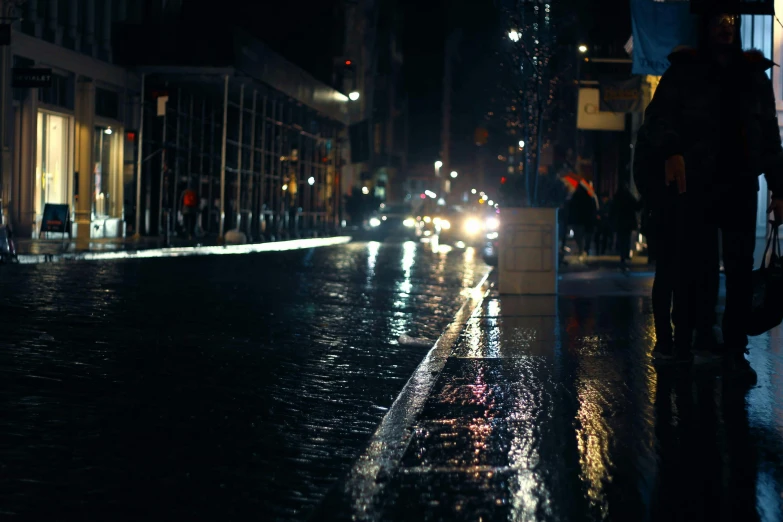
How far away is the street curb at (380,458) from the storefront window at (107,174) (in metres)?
29.8

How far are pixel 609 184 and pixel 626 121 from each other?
654 inches

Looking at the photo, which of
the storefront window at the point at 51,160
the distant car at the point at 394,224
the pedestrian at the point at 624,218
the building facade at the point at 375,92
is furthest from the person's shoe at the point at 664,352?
the building facade at the point at 375,92

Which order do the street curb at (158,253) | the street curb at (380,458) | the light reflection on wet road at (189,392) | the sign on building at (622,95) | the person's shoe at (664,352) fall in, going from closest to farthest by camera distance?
1. the street curb at (380,458)
2. the light reflection on wet road at (189,392)
3. the person's shoe at (664,352)
4. the street curb at (158,253)
5. the sign on building at (622,95)

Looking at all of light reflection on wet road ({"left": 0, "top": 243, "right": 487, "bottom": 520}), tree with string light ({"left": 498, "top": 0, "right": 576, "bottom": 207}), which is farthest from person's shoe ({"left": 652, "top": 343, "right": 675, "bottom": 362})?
tree with string light ({"left": 498, "top": 0, "right": 576, "bottom": 207})

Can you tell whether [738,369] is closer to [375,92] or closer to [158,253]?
[158,253]

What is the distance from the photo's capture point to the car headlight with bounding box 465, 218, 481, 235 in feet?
173

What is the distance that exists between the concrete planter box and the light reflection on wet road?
93cm

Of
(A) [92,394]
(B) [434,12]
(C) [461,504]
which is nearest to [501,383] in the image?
(A) [92,394]

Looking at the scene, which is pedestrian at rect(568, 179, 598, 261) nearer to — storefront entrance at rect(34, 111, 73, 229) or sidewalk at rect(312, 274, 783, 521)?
storefront entrance at rect(34, 111, 73, 229)

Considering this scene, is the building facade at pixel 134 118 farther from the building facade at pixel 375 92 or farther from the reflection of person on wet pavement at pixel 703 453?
the reflection of person on wet pavement at pixel 703 453

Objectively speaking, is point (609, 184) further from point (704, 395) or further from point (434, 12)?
point (434, 12)

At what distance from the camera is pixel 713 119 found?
7375 mm

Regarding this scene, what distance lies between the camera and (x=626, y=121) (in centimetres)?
3084

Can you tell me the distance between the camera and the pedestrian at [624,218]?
24484mm
